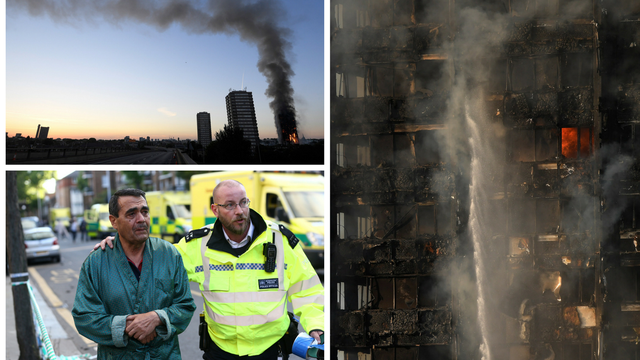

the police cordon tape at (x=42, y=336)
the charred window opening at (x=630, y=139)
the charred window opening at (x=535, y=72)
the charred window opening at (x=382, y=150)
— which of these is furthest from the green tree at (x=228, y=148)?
the charred window opening at (x=630, y=139)

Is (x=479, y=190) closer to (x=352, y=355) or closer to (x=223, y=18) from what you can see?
(x=352, y=355)

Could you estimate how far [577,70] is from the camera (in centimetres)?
325

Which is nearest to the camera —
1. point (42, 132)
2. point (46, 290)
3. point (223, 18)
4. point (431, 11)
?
point (42, 132)

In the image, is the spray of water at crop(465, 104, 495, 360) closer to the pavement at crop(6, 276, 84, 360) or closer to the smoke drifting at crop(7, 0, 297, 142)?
the smoke drifting at crop(7, 0, 297, 142)

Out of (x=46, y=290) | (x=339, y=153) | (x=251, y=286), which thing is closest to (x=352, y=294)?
(x=251, y=286)

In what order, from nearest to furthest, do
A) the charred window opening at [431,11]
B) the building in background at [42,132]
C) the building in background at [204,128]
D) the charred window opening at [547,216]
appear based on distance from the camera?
the building in background at [42,132] < the building in background at [204,128] < the charred window opening at [431,11] < the charred window opening at [547,216]

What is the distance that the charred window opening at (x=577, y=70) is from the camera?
323cm

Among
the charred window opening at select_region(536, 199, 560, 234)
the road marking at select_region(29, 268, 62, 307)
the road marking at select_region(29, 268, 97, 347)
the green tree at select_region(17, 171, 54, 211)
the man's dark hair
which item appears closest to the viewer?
the man's dark hair

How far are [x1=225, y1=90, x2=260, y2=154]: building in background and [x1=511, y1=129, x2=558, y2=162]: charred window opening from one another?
197 centimetres

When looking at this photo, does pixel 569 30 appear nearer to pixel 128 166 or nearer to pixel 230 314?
pixel 230 314

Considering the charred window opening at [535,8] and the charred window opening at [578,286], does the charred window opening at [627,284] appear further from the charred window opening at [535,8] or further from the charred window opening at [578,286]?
the charred window opening at [535,8]

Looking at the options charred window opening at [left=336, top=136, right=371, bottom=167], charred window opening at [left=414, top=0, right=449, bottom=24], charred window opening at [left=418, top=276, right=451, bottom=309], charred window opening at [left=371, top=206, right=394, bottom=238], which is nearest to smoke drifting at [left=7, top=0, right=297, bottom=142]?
charred window opening at [left=336, top=136, right=371, bottom=167]

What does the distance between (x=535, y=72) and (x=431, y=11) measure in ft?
3.06

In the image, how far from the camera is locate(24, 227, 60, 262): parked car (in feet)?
36.7
